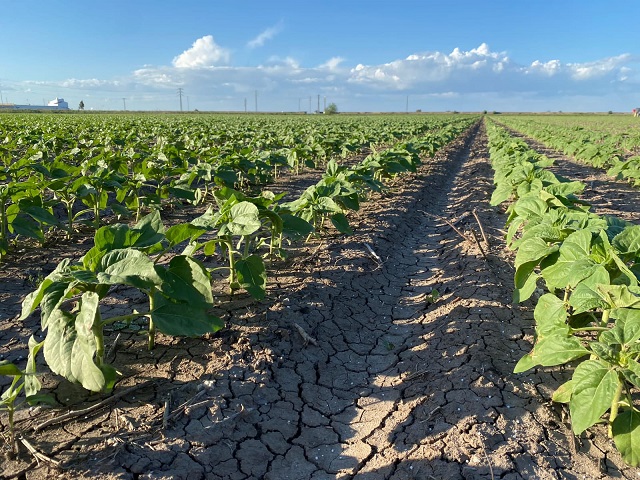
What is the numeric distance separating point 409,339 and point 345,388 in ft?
2.98

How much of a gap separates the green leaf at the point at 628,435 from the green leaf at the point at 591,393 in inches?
10.8

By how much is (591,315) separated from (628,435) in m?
0.86

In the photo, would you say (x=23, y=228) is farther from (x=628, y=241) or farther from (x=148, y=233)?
(x=628, y=241)

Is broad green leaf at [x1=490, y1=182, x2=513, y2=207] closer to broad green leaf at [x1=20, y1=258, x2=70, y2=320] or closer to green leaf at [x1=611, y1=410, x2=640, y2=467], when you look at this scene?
green leaf at [x1=611, y1=410, x2=640, y2=467]

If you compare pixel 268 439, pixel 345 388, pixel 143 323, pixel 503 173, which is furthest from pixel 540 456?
pixel 503 173

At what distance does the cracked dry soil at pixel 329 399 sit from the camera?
2311 mm

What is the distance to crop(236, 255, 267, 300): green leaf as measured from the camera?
11.3ft

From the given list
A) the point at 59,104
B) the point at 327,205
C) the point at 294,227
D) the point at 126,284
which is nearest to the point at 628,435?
the point at 294,227

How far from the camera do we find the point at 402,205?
837 centimetres

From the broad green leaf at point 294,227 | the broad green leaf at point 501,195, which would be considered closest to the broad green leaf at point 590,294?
the broad green leaf at point 294,227

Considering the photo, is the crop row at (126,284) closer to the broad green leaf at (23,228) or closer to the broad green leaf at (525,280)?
the broad green leaf at (23,228)

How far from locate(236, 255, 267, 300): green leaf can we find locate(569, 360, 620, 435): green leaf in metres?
2.18

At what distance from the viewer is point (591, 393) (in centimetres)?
208

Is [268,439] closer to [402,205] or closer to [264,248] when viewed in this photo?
[264,248]
